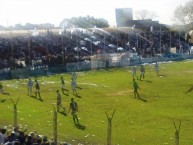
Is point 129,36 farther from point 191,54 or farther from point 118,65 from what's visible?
point 118,65

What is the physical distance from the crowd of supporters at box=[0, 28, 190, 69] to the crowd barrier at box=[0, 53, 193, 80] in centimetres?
498

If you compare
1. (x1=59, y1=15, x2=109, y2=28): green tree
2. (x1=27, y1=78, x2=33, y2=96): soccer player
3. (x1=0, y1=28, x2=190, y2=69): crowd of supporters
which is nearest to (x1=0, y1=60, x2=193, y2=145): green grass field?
(x1=27, y1=78, x2=33, y2=96): soccer player

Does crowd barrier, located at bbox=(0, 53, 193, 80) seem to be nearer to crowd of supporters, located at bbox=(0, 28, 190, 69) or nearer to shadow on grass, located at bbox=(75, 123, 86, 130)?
crowd of supporters, located at bbox=(0, 28, 190, 69)

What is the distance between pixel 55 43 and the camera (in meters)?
95.8

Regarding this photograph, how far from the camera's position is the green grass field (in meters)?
27.4

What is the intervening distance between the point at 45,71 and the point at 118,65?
54.2 ft

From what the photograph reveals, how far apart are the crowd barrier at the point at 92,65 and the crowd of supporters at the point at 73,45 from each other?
4.98m

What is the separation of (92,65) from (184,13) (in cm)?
8277

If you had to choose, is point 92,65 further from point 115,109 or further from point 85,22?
point 85,22

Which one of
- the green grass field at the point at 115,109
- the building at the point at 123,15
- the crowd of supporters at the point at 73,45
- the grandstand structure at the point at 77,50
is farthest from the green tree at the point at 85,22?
the green grass field at the point at 115,109

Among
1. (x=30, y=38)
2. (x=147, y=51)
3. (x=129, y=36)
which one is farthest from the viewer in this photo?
(x=129, y=36)

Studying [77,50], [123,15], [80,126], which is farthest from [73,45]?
[80,126]

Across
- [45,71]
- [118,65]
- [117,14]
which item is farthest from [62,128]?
[117,14]

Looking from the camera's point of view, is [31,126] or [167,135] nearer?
[167,135]
